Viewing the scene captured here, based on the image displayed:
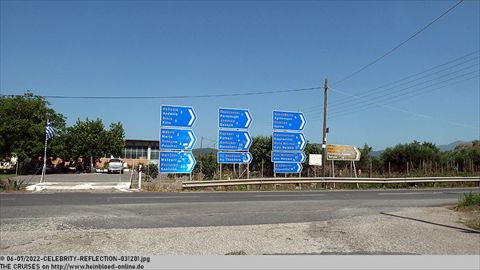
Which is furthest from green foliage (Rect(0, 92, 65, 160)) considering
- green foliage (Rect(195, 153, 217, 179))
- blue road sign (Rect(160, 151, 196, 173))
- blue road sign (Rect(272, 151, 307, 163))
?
blue road sign (Rect(272, 151, 307, 163))

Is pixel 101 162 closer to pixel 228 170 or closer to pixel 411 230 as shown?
pixel 228 170

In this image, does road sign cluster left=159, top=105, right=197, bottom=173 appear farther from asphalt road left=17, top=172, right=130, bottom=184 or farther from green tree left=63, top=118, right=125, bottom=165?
green tree left=63, top=118, right=125, bottom=165

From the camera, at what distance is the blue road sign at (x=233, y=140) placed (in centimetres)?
2593

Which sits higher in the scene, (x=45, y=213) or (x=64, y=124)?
(x=64, y=124)

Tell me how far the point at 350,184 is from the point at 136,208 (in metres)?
18.8

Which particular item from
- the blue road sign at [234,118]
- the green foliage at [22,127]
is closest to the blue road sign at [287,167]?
the blue road sign at [234,118]

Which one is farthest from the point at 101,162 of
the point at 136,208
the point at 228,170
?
Answer: the point at 136,208

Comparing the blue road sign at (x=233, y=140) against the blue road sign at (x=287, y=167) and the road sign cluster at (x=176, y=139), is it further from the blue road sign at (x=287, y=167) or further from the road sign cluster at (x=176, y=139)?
the blue road sign at (x=287, y=167)

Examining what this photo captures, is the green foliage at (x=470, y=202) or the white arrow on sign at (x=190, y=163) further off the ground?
the white arrow on sign at (x=190, y=163)

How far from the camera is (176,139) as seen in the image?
81.3ft

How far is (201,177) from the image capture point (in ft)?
87.4

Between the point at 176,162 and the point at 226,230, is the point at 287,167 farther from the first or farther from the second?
the point at 226,230

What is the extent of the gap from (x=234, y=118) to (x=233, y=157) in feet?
8.34

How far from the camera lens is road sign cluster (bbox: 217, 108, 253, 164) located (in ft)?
85.1
